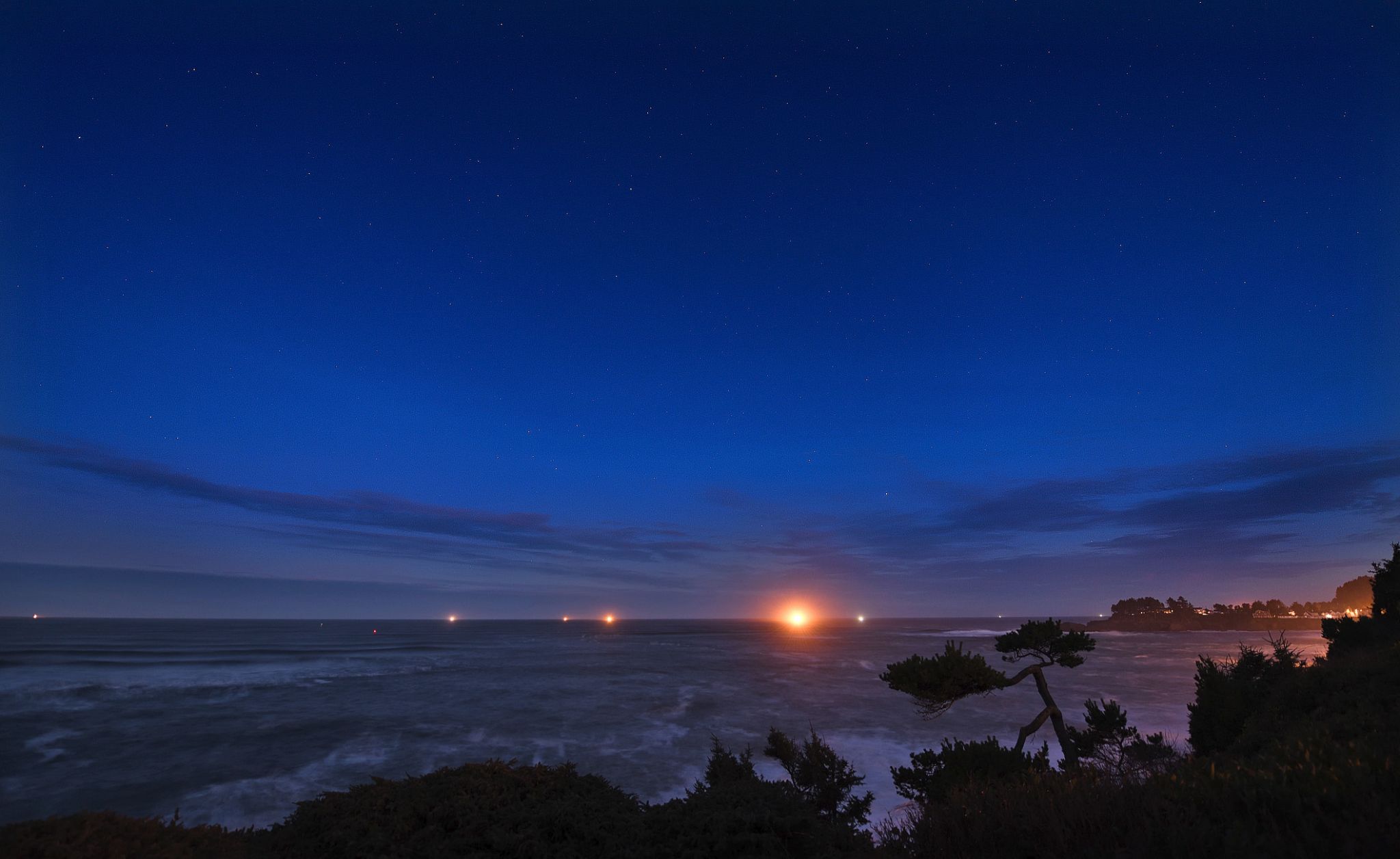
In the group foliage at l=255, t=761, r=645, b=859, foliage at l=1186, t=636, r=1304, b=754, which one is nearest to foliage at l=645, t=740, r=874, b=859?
foliage at l=255, t=761, r=645, b=859

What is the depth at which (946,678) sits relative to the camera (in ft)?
41.4

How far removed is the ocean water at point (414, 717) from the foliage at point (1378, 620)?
33.9 feet

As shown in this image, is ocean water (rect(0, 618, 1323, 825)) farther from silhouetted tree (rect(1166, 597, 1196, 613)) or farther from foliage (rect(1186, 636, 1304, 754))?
silhouetted tree (rect(1166, 597, 1196, 613))

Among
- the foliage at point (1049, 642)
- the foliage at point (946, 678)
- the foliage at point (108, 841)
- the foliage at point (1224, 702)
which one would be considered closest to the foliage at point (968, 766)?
the foliage at point (946, 678)

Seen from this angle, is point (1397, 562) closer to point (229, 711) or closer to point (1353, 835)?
point (1353, 835)

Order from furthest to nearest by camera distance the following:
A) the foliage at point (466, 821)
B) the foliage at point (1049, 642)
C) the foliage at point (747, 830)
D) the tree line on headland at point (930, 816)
A: the foliage at point (1049, 642) → the foliage at point (466, 821) → the foliage at point (747, 830) → the tree line on headland at point (930, 816)

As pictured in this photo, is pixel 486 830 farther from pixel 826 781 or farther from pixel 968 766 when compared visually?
pixel 826 781

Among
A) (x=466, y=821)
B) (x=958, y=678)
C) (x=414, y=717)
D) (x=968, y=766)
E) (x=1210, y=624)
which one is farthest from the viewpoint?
(x=1210, y=624)

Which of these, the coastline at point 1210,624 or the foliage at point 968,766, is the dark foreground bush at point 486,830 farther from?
the coastline at point 1210,624

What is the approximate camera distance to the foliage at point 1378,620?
23391mm

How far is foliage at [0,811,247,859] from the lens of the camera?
7219 mm

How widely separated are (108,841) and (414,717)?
37.6 meters

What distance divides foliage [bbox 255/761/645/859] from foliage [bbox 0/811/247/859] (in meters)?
0.70

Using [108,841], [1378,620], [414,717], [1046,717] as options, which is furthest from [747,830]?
[414,717]
